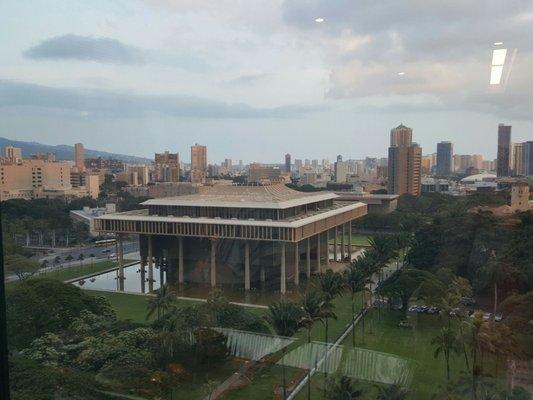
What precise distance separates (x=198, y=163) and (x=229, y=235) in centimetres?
894

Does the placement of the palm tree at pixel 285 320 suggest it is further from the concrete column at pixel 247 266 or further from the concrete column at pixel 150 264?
the concrete column at pixel 150 264

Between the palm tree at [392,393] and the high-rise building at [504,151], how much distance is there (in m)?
4.23

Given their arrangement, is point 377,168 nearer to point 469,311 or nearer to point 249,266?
point 249,266

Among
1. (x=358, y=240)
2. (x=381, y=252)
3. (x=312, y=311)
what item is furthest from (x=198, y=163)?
(x=312, y=311)

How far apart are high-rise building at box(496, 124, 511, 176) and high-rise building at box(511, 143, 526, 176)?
72 millimetres

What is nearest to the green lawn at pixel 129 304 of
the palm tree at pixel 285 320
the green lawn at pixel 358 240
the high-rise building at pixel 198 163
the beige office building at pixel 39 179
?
the palm tree at pixel 285 320

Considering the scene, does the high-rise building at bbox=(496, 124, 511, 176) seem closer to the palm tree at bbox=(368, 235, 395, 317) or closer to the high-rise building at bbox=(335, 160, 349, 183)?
the palm tree at bbox=(368, 235, 395, 317)

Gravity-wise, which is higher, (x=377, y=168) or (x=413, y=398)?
(x=377, y=168)

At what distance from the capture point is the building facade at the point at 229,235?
1012cm

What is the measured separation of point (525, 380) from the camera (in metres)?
3.69

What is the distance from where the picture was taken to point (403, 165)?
21.4 meters

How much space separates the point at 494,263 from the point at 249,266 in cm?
508

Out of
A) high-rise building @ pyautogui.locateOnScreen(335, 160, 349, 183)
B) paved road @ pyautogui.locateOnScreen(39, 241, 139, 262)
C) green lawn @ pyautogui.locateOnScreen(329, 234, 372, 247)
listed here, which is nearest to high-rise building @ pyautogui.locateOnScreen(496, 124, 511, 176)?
green lawn @ pyautogui.locateOnScreen(329, 234, 372, 247)

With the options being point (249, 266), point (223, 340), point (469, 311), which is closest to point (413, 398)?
point (469, 311)
